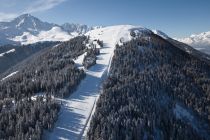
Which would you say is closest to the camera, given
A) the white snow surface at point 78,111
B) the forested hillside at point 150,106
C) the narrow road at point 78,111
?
the narrow road at point 78,111

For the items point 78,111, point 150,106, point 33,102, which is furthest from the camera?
point 33,102

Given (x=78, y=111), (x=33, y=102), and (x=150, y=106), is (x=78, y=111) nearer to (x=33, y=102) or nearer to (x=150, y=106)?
(x=33, y=102)

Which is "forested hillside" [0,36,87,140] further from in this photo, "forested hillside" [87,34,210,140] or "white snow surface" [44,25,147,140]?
"forested hillside" [87,34,210,140]

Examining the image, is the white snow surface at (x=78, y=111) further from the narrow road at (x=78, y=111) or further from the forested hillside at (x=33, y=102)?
the forested hillside at (x=33, y=102)

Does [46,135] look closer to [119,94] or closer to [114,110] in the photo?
[114,110]

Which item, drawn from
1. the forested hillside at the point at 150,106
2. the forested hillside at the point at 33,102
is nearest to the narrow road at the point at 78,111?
the forested hillside at the point at 33,102

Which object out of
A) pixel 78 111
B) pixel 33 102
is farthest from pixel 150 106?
pixel 33 102

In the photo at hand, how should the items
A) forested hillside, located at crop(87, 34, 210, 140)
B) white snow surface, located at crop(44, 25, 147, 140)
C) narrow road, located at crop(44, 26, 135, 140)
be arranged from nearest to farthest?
narrow road, located at crop(44, 26, 135, 140) < white snow surface, located at crop(44, 25, 147, 140) < forested hillside, located at crop(87, 34, 210, 140)

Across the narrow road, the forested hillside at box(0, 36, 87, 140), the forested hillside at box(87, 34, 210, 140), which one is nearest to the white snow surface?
the narrow road
